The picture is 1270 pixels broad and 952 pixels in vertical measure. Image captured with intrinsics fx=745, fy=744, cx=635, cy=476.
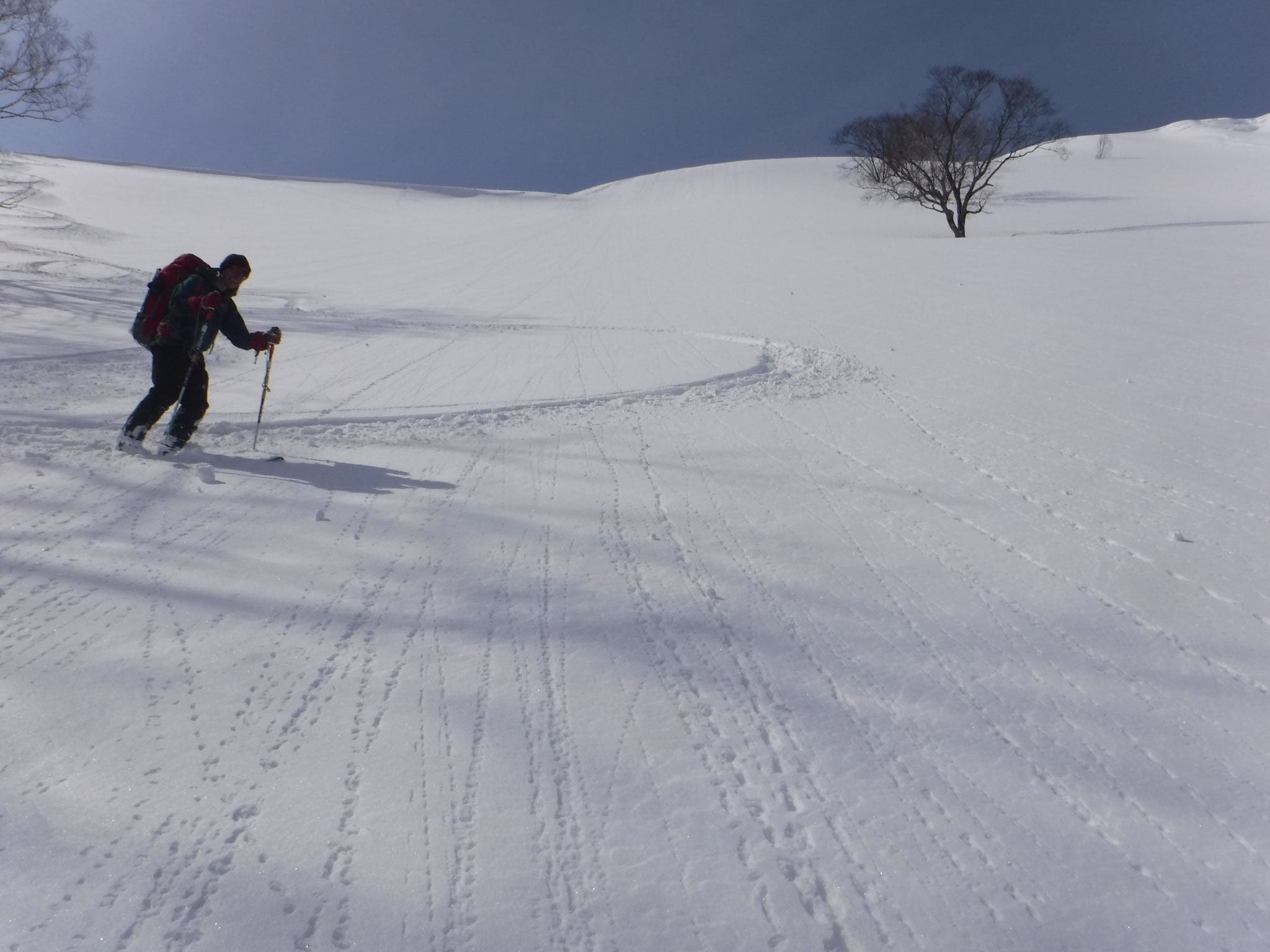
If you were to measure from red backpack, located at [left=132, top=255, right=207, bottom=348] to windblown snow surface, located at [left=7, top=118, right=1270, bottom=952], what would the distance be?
77cm

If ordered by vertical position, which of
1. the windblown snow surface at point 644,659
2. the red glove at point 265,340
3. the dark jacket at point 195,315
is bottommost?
the windblown snow surface at point 644,659

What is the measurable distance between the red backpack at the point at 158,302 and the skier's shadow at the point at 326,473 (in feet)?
2.63

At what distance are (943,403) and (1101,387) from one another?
1.48 meters

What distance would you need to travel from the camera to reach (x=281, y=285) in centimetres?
1448

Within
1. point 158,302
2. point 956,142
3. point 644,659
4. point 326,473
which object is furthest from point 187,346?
point 956,142

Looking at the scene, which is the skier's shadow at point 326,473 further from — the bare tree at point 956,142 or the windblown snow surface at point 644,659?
the bare tree at point 956,142

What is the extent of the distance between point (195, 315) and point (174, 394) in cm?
53

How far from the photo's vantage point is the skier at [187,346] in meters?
4.67

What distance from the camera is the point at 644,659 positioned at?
2.77m

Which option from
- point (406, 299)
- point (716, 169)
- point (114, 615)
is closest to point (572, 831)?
point (114, 615)

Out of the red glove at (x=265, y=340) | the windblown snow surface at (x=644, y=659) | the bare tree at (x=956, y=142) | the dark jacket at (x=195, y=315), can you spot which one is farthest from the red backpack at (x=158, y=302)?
the bare tree at (x=956, y=142)

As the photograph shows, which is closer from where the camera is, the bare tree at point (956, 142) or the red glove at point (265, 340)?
the red glove at point (265, 340)

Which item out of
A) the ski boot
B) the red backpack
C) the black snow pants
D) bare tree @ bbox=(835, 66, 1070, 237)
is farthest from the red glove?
bare tree @ bbox=(835, 66, 1070, 237)

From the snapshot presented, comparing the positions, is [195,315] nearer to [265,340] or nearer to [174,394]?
[265,340]
